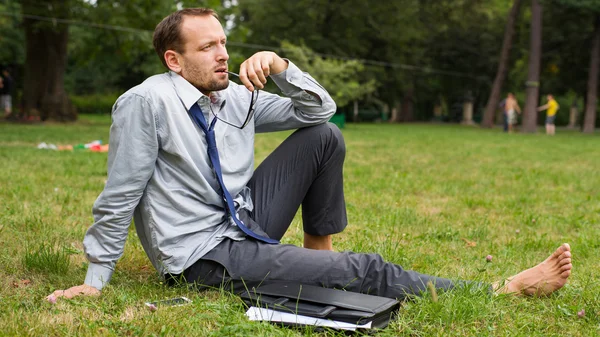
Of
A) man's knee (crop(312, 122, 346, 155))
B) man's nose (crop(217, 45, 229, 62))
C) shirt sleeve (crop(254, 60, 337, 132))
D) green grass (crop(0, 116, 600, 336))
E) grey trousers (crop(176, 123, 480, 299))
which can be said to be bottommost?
green grass (crop(0, 116, 600, 336))

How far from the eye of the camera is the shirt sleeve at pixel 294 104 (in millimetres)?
3301

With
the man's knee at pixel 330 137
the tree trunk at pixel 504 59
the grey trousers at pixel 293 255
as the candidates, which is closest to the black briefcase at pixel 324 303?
the grey trousers at pixel 293 255

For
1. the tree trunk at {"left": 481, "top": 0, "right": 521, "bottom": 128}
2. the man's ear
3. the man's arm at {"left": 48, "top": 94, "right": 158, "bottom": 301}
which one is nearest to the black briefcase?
the man's arm at {"left": 48, "top": 94, "right": 158, "bottom": 301}

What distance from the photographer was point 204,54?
306 centimetres

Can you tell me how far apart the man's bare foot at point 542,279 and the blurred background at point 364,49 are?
20.2 meters

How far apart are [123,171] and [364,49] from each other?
38.0 m

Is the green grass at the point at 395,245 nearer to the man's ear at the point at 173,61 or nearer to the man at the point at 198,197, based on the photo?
the man at the point at 198,197

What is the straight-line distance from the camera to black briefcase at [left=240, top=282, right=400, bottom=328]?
104 inches

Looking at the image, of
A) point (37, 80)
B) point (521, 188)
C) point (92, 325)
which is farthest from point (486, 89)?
point (92, 325)

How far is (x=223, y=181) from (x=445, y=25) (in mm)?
42906

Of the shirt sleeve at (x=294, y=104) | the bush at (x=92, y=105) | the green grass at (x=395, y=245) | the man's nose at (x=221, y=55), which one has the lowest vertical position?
the bush at (x=92, y=105)

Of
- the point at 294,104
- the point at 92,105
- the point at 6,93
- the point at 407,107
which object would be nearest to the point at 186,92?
the point at 294,104

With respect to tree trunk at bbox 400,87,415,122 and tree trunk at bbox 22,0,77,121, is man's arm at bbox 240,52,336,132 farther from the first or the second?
tree trunk at bbox 400,87,415,122

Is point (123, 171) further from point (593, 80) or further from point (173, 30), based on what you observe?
point (593, 80)
